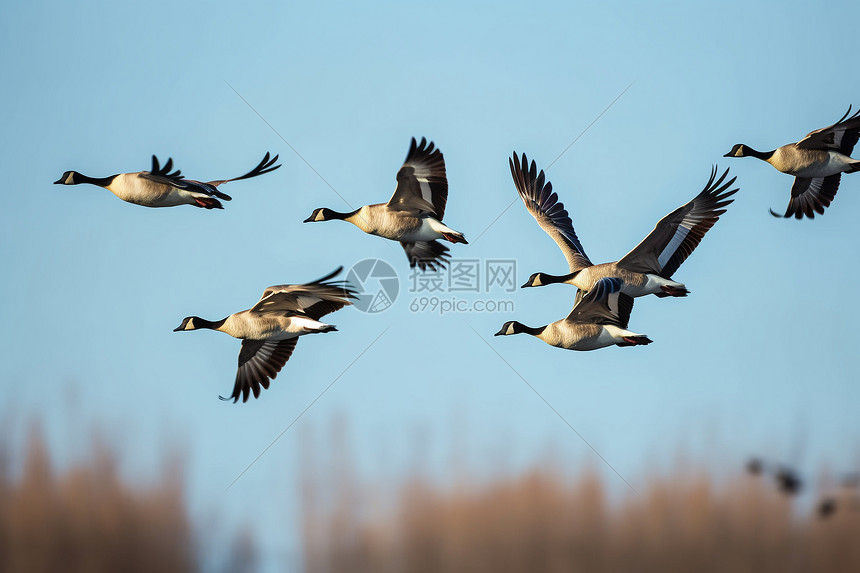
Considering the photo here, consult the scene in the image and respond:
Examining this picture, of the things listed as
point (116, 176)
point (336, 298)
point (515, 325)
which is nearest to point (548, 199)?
point (515, 325)

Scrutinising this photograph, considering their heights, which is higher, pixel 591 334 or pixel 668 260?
pixel 668 260

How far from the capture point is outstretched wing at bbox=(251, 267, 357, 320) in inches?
564

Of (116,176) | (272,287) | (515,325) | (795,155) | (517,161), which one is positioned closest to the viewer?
(272,287)

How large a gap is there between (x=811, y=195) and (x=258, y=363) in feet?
32.6

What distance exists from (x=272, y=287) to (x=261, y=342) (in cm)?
190

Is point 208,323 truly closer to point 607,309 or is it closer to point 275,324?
point 275,324

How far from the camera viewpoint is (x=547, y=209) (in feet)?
62.2

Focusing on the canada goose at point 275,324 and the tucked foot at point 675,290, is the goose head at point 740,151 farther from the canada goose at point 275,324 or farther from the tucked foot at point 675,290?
the canada goose at point 275,324

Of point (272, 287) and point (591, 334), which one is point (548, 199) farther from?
point (272, 287)

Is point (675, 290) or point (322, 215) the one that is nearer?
point (675, 290)

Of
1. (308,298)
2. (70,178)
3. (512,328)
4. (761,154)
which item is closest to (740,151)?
(761,154)

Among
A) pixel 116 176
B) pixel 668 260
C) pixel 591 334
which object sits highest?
pixel 116 176

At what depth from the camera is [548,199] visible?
19.1 metres

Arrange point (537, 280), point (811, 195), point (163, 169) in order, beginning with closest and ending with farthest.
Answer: point (163, 169)
point (811, 195)
point (537, 280)
